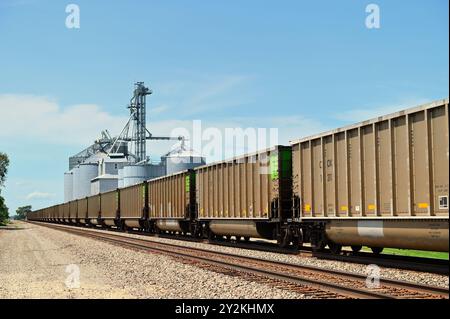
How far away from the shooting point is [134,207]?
44.5 metres

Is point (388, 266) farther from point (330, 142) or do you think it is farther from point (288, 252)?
point (288, 252)

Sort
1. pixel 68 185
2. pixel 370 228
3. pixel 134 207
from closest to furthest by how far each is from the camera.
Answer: pixel 370 228 < pixel 134 207 < pixel 68 185

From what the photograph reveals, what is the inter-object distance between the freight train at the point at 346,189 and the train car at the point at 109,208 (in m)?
23.8

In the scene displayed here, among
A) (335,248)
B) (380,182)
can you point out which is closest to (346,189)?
(380,182)

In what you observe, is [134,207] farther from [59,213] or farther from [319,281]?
[59,213]

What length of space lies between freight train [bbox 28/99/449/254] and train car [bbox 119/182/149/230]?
495 inches

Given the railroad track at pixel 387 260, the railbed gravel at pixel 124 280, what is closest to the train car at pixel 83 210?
the railroad track at pixel 387 260

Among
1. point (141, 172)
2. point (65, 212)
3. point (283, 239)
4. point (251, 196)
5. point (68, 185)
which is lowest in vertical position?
point (283, 239)

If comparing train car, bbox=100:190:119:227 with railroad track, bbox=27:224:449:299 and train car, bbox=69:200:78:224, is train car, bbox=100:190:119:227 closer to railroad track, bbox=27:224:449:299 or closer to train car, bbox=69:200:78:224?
train car, bbox=69:200:78:224

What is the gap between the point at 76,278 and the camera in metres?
14.7

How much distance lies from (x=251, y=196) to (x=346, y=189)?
6.96 metres

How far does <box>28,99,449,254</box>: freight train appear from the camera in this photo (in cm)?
1335

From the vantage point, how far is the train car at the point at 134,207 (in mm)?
41469

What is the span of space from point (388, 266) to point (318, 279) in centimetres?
312
